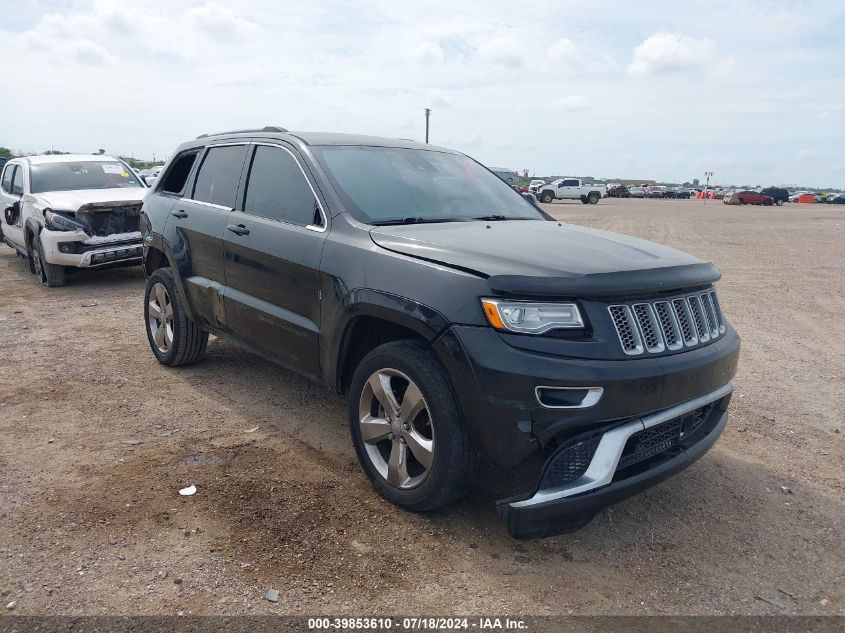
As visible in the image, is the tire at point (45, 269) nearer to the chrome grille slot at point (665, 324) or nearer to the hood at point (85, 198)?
the hood at point (85, 198)

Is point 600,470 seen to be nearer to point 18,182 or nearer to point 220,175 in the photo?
point 220,175

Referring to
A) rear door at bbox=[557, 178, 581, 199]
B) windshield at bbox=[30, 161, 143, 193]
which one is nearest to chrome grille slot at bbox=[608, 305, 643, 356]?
windshield at bbox=[30, 161, 143, 193]

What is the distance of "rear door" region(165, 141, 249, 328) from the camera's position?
4.73 meters

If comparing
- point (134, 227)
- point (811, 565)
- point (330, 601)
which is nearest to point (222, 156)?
point (330, 601)

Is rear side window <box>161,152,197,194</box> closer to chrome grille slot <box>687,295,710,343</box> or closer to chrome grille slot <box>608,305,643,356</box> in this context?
chrome grille slot <box>608,305,643,356</box>

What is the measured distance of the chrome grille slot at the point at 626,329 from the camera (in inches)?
113

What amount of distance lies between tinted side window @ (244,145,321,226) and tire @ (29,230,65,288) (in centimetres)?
630

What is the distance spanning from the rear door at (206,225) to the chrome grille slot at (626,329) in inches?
110

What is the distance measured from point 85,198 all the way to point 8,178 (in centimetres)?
284

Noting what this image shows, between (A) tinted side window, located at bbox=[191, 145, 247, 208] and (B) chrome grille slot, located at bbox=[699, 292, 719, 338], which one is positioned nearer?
(B) chrome grille slot, located at bbox=[699, 292, 719, 338]

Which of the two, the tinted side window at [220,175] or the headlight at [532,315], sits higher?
the tinted side window at [220,175]

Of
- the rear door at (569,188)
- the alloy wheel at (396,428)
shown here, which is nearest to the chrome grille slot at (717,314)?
the alloy wheel at (396,428)

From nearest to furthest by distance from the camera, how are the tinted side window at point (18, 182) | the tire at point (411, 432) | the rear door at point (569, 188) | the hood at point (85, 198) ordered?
the tire at point (411, 432)
the hood at point (85, 198)
the tinted side window at point (18, 182)
the rear door at point (569, 188)

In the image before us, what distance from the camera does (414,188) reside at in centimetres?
414
